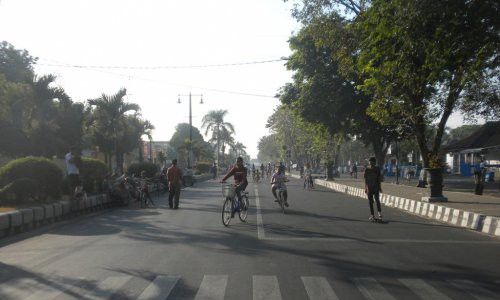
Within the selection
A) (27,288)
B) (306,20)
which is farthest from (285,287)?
(306,20)

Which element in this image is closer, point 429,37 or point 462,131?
point 429,37

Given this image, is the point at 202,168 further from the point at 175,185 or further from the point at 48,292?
the point at 48,292

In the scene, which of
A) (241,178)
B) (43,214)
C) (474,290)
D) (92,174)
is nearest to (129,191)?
(92,174)

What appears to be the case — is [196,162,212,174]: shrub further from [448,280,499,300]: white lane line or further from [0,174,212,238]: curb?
[448,280,499,300]: white lane line

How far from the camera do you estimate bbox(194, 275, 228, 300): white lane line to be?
22.2 ft

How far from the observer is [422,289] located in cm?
728

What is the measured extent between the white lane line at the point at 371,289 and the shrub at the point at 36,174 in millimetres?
12117

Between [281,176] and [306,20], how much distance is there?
7.17 metres

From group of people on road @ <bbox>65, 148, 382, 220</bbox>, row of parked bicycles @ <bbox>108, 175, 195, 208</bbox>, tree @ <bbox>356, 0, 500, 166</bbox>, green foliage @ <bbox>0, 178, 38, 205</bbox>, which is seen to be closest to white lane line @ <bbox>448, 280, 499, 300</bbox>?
tree @ <bbox>356, 0, 500, 166</bbox>

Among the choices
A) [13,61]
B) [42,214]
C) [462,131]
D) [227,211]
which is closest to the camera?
[227,211]

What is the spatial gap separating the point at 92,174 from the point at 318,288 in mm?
16258

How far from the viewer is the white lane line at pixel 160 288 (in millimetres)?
6742

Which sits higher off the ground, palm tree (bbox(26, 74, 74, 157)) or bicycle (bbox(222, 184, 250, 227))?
palm tree (bbox(26, 74, 74, 157))

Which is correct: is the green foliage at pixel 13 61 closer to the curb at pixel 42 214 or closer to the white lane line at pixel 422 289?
the curb at pixel 42 214
